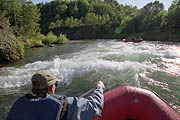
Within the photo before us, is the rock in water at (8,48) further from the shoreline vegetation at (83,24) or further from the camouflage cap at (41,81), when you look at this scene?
the camouflage cap at (41,81)

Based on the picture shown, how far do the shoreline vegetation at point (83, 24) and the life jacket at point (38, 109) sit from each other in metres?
9.15

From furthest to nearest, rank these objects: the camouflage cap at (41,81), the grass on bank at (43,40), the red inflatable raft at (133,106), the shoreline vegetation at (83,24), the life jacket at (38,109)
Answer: the shoreline vegetation at (83,24) < the grass on bank at (43,40) < the red inflatable raft at (133,106) < the camouflage cap at (41,81) < the life jacket at (38,109)

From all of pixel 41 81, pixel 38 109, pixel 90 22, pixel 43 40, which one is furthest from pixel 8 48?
pixel 90 22

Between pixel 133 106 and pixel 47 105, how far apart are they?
1388 mm

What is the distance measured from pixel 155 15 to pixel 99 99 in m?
45.2

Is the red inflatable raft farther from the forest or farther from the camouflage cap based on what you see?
the forest

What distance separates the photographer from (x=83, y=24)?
203 ft

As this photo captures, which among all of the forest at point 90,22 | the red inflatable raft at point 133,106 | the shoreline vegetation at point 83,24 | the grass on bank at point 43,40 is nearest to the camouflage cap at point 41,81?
the red inflatable raft at point 133,106

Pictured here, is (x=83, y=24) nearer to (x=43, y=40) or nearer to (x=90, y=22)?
(x=90, y=22)

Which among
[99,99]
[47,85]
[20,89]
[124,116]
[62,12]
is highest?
[62,12]

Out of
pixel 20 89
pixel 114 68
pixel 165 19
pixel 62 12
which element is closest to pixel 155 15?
pixel 165 19

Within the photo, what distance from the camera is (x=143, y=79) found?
533cm

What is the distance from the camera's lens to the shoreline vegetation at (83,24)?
902 inches

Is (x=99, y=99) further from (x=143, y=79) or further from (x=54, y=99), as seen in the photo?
(x=143, y=79)
